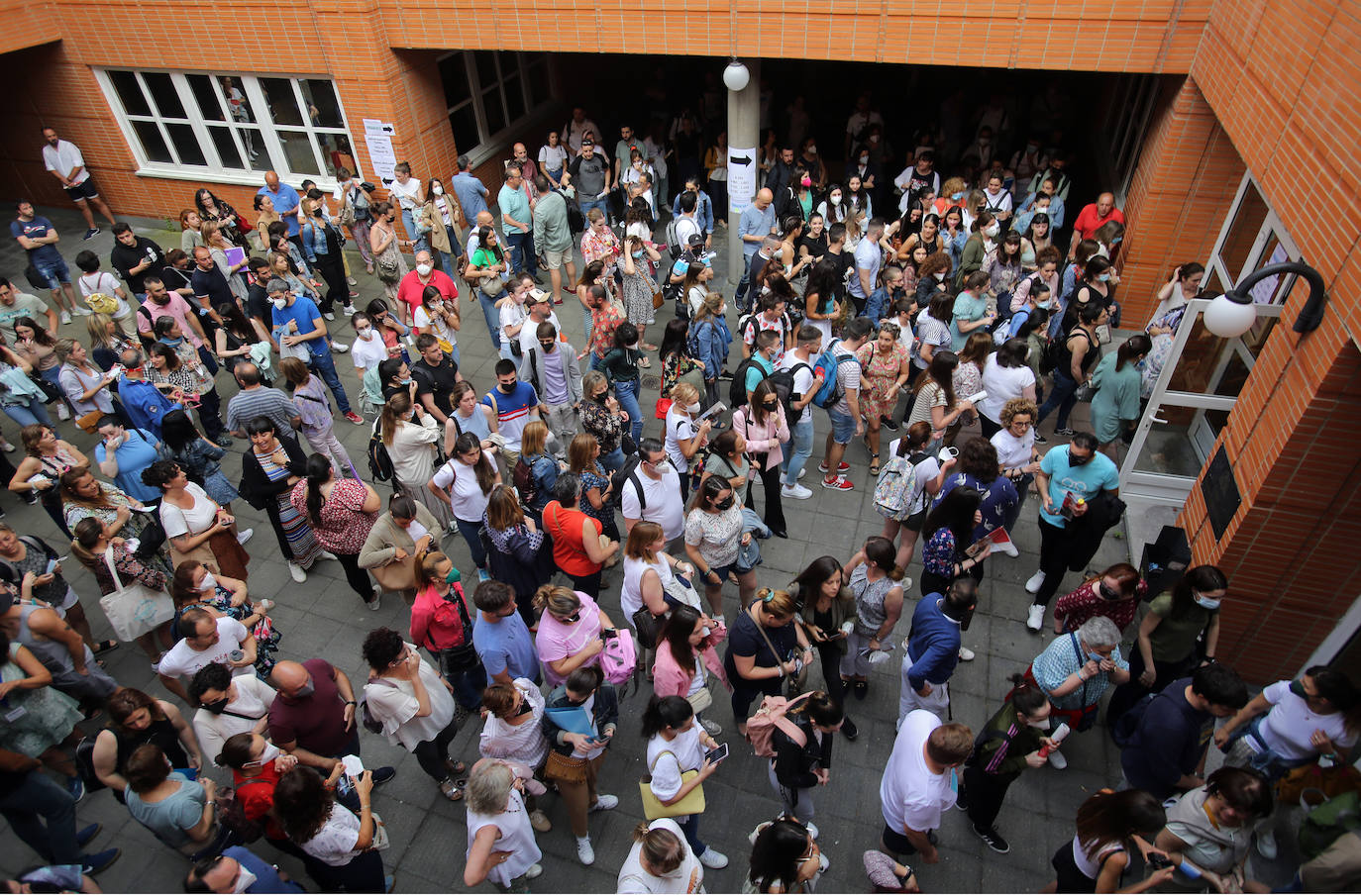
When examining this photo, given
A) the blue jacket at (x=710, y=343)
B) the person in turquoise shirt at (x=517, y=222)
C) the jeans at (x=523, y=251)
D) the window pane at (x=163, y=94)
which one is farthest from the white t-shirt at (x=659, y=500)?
the window pane at (x=163, y=94)

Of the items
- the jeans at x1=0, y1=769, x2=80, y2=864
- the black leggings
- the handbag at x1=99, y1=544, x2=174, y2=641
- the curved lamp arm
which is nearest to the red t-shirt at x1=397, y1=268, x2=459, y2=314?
the black leggings

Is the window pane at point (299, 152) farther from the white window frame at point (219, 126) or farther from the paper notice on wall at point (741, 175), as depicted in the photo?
the paper notice on wall at point (741, 175)

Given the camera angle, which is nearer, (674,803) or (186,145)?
(674,803)

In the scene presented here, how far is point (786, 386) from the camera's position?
661cm

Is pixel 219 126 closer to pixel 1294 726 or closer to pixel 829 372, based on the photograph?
pixel 829 372

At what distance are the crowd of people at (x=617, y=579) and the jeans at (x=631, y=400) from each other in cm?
26

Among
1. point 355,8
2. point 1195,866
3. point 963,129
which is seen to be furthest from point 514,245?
point 1195,866

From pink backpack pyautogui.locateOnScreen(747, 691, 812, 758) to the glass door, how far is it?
4547mm

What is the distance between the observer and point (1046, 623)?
616 centimetres

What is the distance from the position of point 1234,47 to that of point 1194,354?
9.90 feet

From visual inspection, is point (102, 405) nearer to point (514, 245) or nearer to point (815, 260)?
point (514, 245)

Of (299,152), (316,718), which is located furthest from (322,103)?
(316,718)

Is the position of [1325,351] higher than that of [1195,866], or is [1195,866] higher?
[1325,351]

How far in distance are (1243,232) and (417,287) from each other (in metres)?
8.37
